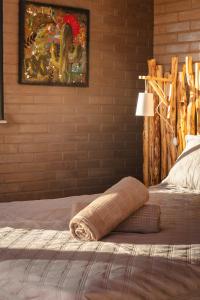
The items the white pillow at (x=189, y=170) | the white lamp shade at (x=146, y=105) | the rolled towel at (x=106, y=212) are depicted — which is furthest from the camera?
the white lamp shade at (x=146, y=105)

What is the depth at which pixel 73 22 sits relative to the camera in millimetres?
5434

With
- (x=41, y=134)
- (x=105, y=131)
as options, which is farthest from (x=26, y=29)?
(x=105, y=131)

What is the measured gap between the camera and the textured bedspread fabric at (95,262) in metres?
2.06

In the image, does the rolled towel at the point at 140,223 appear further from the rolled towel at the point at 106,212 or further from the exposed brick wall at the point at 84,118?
the exposed brick wall at the point at 84,118

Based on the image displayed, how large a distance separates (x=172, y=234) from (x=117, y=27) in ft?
11.4

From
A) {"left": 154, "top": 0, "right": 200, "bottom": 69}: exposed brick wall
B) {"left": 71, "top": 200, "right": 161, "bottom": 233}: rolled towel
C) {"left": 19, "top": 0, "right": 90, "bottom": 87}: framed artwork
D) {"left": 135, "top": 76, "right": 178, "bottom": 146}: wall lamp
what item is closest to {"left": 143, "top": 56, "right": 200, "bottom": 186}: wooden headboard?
{"left": 135, "top": 76, "right": 178, "bottom": 146}: wall lamp

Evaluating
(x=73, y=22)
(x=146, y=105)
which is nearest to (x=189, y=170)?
(x=146, y=105)

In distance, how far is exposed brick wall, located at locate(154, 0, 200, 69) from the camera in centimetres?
552

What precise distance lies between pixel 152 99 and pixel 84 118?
832mm

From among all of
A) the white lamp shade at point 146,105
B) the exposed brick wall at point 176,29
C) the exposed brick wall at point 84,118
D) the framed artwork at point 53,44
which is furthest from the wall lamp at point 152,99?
the framed artwork at point 53,44

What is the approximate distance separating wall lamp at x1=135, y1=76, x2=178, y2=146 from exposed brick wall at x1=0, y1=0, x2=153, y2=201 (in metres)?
0.55

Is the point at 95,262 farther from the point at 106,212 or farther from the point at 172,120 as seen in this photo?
the point at 172,120

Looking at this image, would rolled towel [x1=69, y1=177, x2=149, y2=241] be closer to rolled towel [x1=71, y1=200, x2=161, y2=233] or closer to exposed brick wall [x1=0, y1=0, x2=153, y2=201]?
rolled towel [x1=71, y1=200, x2=161, y2=233]

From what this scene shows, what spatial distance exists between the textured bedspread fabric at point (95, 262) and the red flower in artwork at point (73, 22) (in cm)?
277
